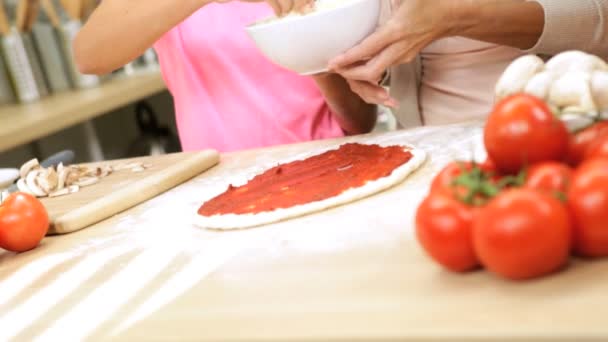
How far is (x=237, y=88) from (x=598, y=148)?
1.14 meters

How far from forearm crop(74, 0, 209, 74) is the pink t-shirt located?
194 mm

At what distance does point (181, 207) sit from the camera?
122cm

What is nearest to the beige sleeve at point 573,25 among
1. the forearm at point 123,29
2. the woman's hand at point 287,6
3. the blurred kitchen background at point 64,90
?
the woman's hand at point 287,6

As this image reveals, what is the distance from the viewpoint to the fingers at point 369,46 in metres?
1.16

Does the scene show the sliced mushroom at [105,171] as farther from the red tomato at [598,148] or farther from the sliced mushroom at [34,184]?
the red tomato at [598,148]

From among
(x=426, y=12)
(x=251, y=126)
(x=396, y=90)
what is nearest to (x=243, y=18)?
(x=251, y=126)

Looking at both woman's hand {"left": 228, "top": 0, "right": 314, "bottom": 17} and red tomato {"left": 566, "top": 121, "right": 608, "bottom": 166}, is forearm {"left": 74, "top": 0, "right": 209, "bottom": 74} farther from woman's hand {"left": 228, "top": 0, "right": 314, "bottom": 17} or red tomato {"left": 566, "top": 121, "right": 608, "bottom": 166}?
red tomato {"left": 566, "top": 121, "right": 608, "bottom": 166}

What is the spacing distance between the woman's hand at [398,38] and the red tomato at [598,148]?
0.51 meters

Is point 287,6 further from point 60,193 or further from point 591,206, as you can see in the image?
point 591,206

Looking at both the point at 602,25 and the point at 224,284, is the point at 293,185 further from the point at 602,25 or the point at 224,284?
the point at 602,25

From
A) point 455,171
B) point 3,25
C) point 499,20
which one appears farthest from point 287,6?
point 3,25

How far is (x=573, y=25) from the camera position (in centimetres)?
131

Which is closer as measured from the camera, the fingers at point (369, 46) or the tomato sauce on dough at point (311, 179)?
the tomato sauce on dough at point (311, 179)

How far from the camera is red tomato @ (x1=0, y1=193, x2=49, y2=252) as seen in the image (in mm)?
1114
